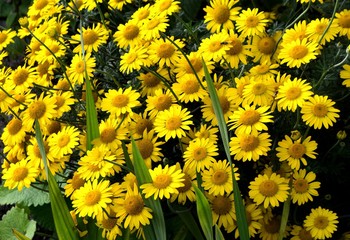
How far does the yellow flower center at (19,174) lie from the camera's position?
5.93ft

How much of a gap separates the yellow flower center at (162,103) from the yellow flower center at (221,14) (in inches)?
13.2

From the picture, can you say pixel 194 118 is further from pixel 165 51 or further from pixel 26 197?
pixel 26 197

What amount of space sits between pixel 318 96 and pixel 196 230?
501 millimetres

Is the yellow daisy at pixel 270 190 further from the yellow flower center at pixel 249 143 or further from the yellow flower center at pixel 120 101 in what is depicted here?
the yellow flower center at pixel 120 101

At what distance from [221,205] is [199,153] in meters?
0.16

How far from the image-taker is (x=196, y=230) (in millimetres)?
1715

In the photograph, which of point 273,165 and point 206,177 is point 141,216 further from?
point 273,165

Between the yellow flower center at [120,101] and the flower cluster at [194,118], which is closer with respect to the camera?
the flower cluster at [194,118]

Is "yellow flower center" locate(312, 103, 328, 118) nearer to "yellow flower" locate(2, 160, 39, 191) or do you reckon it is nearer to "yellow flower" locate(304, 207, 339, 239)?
"yellow flower" locate(304, 207, 339, 239)

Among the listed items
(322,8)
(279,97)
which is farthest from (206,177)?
(322,8)

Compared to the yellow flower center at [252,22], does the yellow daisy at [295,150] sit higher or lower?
lower

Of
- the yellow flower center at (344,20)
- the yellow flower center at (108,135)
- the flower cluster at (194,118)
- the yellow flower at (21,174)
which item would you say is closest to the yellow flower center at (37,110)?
the flower cluster at (194,118)

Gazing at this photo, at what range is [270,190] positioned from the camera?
1629 millimetres

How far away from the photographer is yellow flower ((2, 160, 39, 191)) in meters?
1.79
